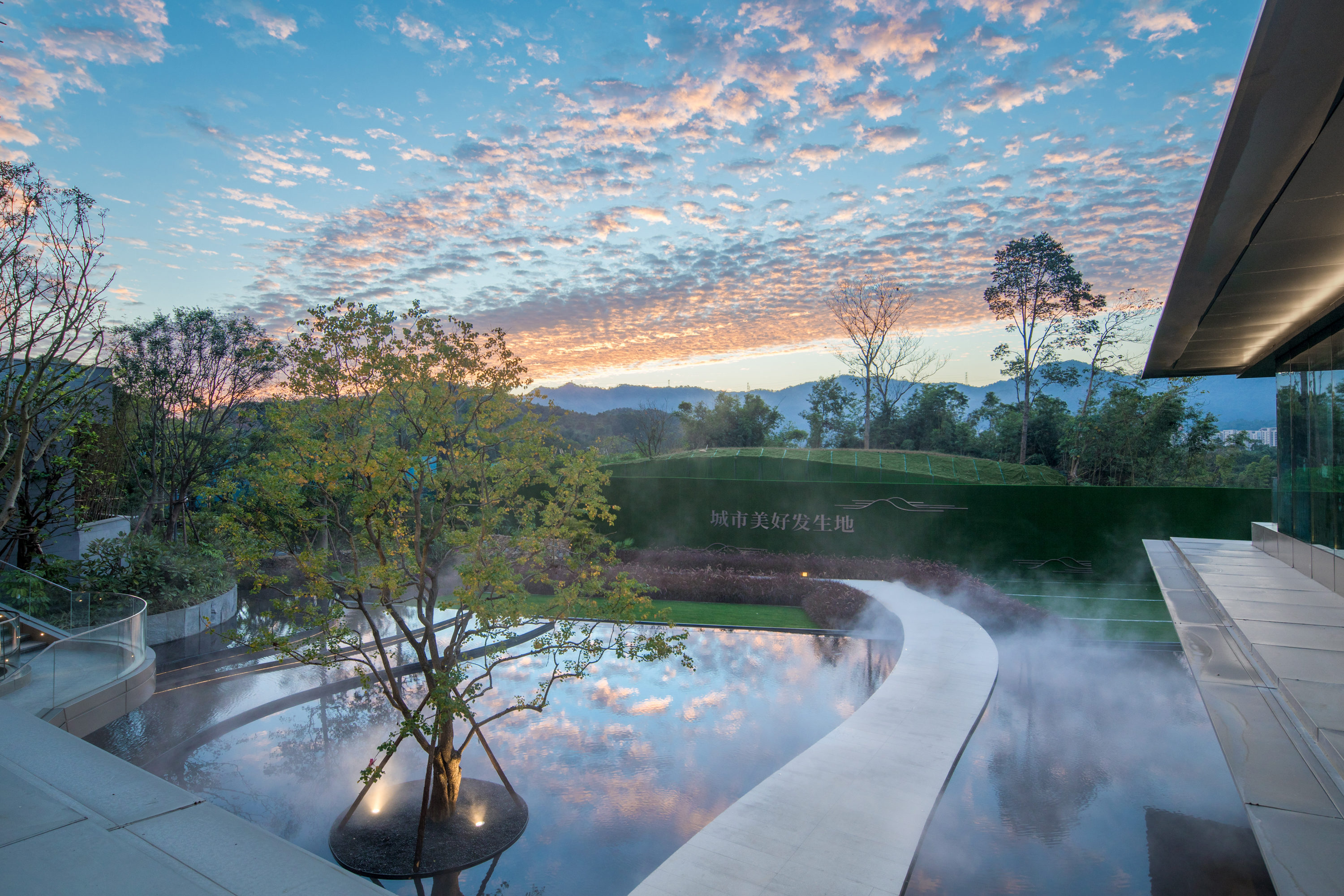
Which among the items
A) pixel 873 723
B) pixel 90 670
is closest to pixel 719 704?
pixel 873 723

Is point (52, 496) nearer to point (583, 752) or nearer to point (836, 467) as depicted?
point (583, 752)

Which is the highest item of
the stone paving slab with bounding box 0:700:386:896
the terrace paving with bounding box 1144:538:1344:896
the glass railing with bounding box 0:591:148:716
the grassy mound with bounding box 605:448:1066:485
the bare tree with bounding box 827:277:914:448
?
the bare tree with bounding box 827:277:914:448

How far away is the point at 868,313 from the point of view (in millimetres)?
30328

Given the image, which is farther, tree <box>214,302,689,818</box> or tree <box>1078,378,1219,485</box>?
tree <box>1078,378,1219,485</box>

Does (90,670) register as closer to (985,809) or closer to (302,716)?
(302,716)

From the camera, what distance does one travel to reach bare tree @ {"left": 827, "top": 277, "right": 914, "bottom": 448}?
29.5m

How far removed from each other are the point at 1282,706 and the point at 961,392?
36.4 metres

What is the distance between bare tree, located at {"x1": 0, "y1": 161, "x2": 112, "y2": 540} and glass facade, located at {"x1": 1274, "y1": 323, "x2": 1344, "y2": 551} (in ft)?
52.0

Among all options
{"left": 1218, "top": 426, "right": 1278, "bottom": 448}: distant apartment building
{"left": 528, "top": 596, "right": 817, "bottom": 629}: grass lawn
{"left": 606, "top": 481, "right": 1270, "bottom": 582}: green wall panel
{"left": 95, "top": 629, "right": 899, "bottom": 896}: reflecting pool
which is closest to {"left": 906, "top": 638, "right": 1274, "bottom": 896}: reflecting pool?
{"left": 95, "top": 629, "right": 899, "bottom": 896}: reflecting pool

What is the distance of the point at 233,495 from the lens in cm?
573

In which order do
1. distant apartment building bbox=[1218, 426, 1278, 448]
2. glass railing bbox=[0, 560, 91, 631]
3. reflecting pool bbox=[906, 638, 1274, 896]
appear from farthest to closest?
distant apartment building bbox=[1218, 426, 1278, 448] < glass railing bbox=[0, 560, 91, 631] < reflecting pool bbox=[906, 638, 1274, 896]

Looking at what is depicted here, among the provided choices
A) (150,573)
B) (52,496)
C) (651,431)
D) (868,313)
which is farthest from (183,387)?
(868,313)

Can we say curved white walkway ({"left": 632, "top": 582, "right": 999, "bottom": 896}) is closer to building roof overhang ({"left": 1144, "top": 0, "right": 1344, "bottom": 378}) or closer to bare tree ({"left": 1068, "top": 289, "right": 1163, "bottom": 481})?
building roof overhang ({"left": 1144, "top": 0, "right": 1344, "bottom": 378})

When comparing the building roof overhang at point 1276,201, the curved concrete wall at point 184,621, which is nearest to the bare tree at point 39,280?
the curved concrete wall at point 184,621
